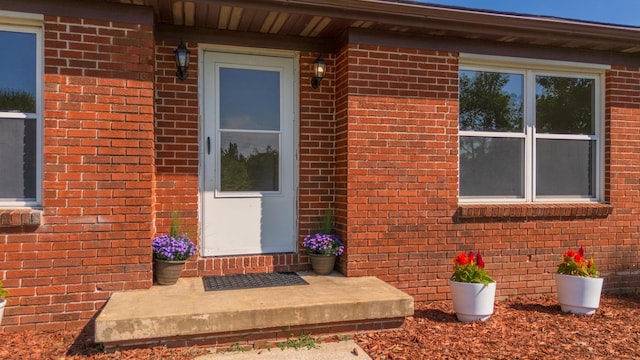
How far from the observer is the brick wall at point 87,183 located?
4.15 metres

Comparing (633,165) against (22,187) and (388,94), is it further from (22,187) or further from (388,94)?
(22,187)

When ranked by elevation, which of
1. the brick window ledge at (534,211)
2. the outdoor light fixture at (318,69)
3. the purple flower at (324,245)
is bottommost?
the purple flower at (324,245)

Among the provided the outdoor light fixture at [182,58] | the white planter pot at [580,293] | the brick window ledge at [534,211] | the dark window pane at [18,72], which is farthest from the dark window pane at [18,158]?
the white planter pot at [580,293]

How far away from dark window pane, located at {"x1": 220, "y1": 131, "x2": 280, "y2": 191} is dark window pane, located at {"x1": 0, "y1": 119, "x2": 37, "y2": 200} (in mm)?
1760

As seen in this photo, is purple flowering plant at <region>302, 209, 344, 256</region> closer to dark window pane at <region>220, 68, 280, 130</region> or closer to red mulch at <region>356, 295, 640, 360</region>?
red mulch at <region>356, 295, 640, 360</region>

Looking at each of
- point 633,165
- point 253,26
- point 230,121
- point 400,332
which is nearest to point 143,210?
point 230,121

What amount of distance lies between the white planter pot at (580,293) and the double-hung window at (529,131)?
3.82 feet

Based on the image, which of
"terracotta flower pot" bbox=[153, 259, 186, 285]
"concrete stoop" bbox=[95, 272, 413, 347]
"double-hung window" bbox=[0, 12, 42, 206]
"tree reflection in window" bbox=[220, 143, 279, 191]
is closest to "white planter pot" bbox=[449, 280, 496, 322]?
"concrete stoop" bbox=[95, 272, 413, 347]

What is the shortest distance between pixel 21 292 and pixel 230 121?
2.52 m

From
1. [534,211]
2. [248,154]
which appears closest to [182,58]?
[248,154]

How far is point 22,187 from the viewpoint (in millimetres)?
4305

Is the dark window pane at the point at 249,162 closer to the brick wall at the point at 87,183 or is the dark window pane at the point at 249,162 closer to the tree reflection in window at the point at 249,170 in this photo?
the tree reflection in window at the point at 249,170

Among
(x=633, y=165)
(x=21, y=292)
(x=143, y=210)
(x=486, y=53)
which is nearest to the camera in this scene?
(x=21, y=292)

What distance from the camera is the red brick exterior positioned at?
421 cm
